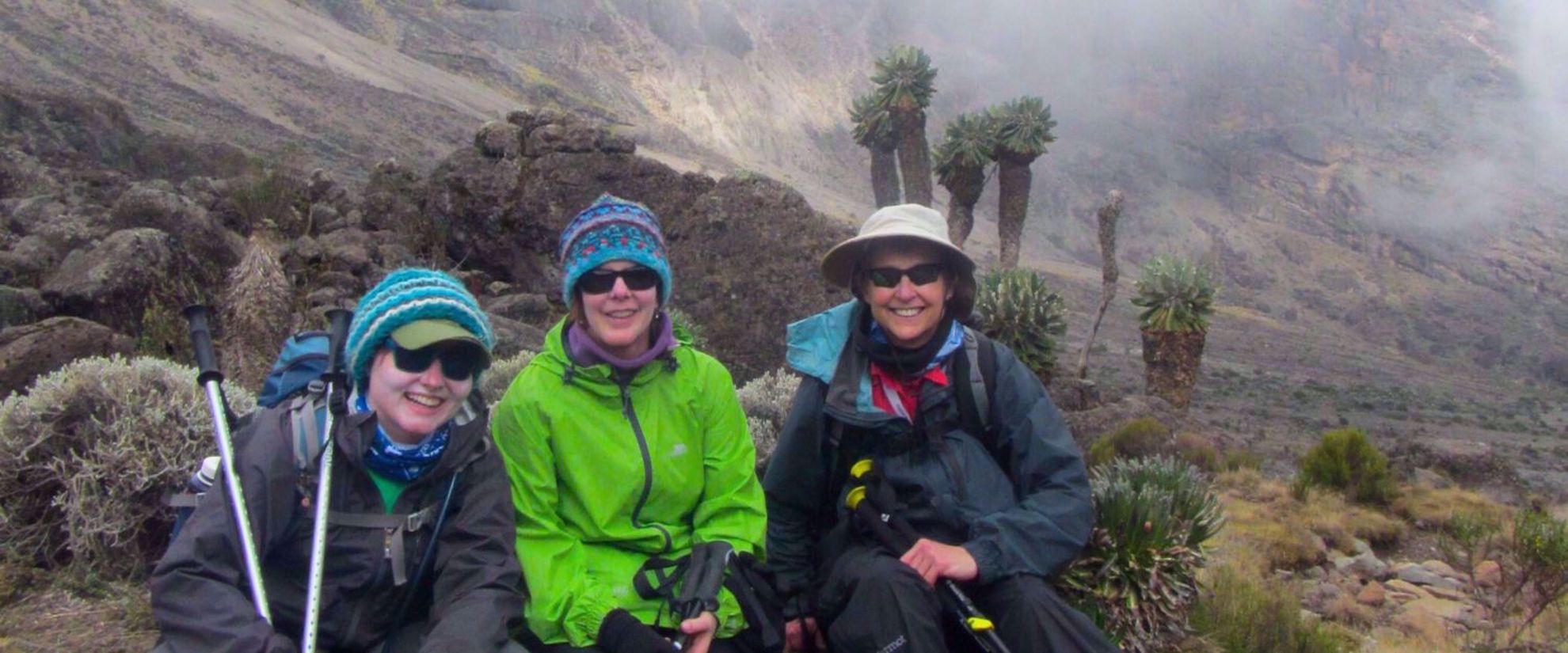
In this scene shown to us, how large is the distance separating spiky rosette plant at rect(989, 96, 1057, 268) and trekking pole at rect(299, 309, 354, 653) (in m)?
17.2

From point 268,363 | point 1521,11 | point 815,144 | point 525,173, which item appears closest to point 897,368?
point 268,363

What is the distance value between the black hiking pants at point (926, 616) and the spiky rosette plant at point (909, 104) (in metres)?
17.2

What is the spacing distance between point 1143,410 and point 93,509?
12380mm

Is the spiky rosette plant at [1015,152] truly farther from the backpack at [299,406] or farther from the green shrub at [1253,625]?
the backpack at [299,406]

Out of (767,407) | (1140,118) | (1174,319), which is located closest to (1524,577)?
(767,407)

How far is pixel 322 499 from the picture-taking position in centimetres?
276

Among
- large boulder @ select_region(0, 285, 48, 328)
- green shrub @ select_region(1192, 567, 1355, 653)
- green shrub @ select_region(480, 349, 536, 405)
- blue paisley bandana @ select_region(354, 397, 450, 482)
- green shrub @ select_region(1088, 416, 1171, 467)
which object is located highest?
blue paisley bandana @ select_region(354, 397, 450, 482)

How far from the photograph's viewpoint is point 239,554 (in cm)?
269

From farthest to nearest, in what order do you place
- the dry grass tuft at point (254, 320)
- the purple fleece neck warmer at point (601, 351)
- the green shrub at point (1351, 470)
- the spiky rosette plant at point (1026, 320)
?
the spiky rosette plant at point (1026, 320), the green shrub at point (1351, 470), the dry grass tuft at point (254, 320), the purple fleece neck warmer at point (601, 351)

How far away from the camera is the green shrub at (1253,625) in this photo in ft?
16.8

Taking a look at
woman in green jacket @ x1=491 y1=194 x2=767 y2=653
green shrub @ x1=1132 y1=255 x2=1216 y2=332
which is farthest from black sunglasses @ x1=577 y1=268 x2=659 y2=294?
green shrub @ x1=1132 y1=255 x2=1216 y2=332

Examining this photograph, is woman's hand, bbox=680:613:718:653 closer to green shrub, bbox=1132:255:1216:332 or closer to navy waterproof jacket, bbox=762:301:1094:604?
navy waterproof jacket, bbox=762:301:1094:604

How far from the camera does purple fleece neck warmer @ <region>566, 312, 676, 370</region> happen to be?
10.8ft

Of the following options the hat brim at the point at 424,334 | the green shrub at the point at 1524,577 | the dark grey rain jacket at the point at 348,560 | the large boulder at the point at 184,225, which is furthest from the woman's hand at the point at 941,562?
the large boulder at the point at 184,225
